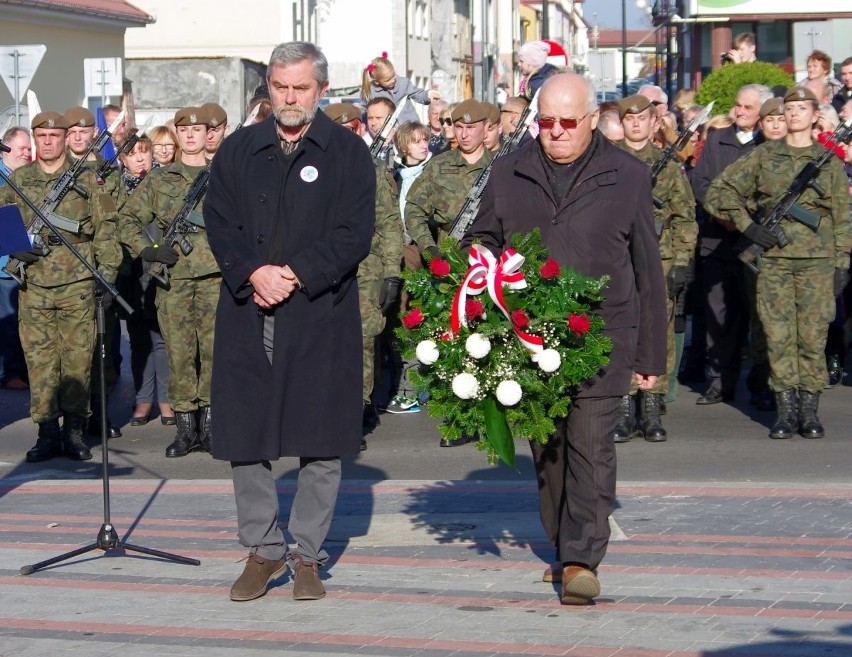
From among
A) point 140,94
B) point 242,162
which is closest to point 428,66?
point 140,94

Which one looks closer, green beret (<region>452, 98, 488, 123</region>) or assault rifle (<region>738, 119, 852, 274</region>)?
assault rifle (<region>738, 119, 852, 274</region>)

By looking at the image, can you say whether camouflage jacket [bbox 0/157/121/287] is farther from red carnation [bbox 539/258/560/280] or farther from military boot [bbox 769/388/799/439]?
red carnation [bbox 539/258/560/280]

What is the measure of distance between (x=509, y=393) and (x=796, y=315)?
4966 millimetres

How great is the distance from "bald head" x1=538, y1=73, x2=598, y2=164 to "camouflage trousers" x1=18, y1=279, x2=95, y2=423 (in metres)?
4.86

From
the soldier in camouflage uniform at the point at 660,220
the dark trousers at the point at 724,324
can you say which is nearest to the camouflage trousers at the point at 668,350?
the soldier in camouflage uniform at the point at 660,220

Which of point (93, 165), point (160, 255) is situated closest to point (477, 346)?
point (160, 255)

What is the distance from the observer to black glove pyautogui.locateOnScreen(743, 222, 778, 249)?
33.8 ft

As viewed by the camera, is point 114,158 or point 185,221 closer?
point 185,221

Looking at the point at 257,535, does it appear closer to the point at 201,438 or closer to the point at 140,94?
the point at 201,438

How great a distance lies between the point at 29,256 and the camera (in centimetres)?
1025

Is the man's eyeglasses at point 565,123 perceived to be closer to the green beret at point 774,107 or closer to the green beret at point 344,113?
the green beret at point 774,107

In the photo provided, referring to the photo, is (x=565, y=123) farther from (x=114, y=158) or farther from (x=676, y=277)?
(x=114, y=158)

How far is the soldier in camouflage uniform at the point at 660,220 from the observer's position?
34.8ft

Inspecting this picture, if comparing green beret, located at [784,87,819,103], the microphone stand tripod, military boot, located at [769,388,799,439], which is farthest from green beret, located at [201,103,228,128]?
military boot, located at [769,388,799,439]
